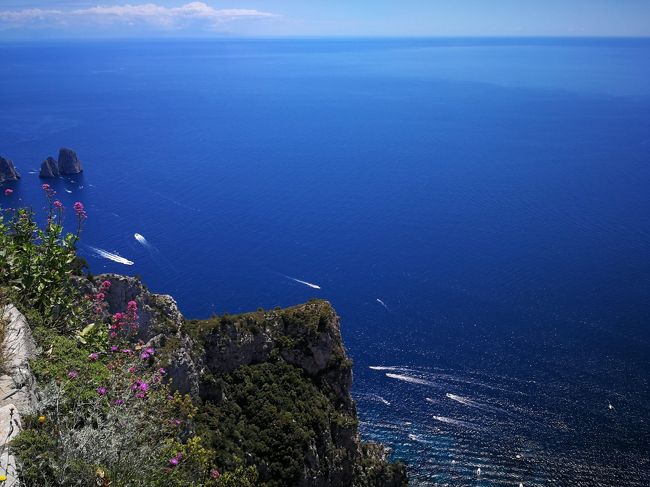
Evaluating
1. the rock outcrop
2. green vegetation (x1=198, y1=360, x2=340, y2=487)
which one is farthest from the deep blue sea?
the rock outcrop

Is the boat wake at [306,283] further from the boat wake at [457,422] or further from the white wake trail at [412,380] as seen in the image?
the boat wake at [457,422]

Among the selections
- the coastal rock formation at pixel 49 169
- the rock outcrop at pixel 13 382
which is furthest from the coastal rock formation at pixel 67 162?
the rock outcrop at pixel 13 382

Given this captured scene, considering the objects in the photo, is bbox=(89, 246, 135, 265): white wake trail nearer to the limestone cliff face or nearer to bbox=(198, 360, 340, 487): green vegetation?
the limestone cliff face

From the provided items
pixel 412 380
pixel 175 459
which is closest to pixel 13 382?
pixel 175 459

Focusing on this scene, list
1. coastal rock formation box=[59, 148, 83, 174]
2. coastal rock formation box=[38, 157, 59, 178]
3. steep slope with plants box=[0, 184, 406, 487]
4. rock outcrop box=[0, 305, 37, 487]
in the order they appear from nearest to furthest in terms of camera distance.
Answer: rock outcrop box=[0, 305, 37, 487] < steep slope with plants box=[0, 184, 406, 487] < coastal rock formation box=[38, 157, 59, 178] < coastal rock formation box=[59, 148, 83, 174]

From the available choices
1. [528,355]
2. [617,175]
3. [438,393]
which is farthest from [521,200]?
[438,393]

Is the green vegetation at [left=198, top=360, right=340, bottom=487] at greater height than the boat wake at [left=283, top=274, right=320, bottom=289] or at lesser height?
greater

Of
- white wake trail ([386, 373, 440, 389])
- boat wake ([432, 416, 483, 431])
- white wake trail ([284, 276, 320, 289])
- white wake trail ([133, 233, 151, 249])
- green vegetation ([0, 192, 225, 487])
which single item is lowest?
boat wake ([432, 416, 483, 431])
